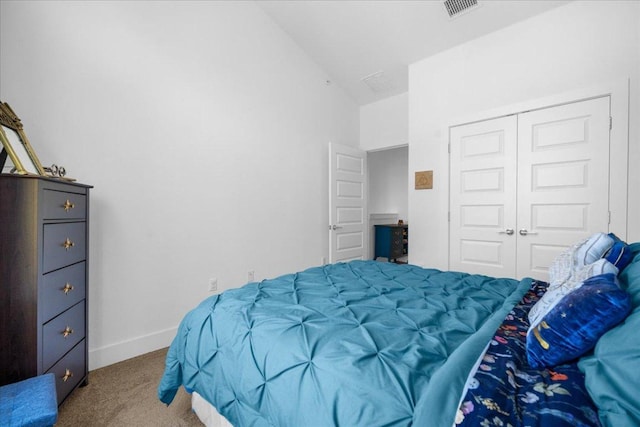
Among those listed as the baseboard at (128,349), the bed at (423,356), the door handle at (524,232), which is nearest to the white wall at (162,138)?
the baseboard at (128,349)

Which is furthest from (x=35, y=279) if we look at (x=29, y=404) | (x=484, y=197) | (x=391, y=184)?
(x=391, y=184)

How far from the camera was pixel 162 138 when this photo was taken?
253 cm

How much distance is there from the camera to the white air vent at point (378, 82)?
3883mm

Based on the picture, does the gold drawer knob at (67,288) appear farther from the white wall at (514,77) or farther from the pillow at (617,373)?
the white wall at (514,77)

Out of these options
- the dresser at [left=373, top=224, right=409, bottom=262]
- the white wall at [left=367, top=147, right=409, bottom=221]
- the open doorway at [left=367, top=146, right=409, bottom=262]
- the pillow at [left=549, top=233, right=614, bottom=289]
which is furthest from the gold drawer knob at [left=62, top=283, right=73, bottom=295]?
the white wall at [left=367, top=147, right=409, bottom=221]

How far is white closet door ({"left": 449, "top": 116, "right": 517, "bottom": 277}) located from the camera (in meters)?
2.91

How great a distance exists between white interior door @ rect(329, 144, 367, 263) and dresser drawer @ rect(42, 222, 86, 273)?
276 centimetres

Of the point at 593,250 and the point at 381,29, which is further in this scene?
the point at 381,29

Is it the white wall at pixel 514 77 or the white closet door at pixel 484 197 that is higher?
the white wall at pixel 514 77

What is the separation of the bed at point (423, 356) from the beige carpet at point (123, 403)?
21 cm

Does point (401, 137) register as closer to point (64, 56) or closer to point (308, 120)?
point (308, 120)

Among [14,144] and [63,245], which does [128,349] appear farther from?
[14,144]

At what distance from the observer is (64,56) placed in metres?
2.04

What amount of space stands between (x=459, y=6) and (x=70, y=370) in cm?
429
